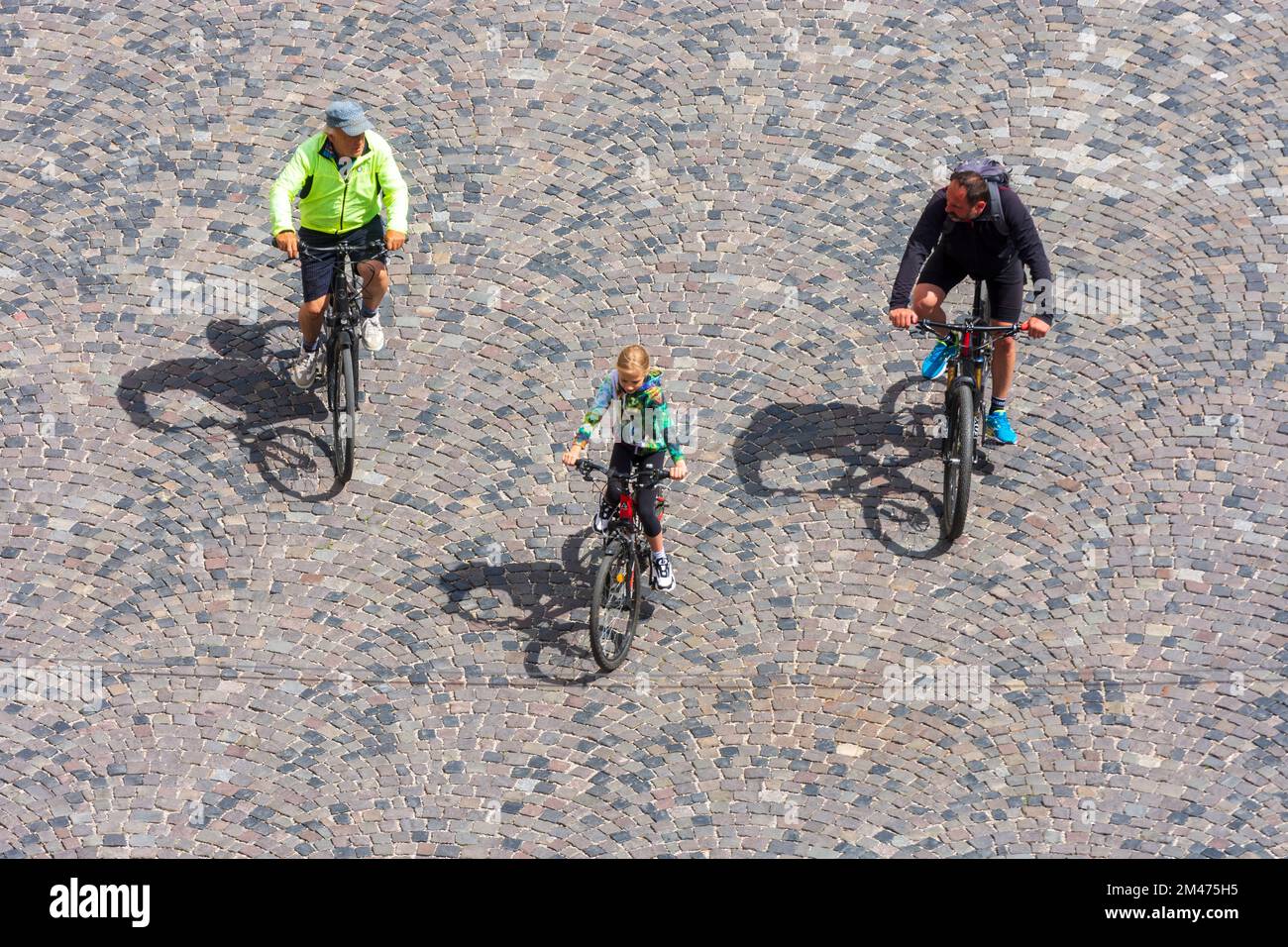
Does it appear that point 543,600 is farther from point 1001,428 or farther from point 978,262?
point 978,262

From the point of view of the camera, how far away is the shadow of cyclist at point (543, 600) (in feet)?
38.7

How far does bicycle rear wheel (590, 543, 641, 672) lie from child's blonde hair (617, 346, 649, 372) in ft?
3.39

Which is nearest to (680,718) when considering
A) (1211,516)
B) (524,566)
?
(524,566)

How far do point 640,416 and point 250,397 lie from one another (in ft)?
10.9

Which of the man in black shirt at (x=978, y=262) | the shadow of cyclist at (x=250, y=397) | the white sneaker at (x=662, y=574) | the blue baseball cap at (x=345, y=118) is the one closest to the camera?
the white sneaker at (x=662, y=574)

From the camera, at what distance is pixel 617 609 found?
1170 cm

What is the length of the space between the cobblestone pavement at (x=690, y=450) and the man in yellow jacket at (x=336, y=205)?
0.78 m

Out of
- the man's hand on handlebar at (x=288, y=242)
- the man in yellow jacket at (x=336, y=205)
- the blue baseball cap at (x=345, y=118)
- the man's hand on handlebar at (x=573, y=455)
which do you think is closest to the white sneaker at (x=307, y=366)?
the man in yellow jacket at (x=336, y=205)

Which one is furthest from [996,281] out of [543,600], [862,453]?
[543,600]

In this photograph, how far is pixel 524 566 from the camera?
12.3 metres

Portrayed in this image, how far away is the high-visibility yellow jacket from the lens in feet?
41.6

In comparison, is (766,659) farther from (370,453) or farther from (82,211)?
(82,211)

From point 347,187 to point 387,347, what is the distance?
4.73 feet

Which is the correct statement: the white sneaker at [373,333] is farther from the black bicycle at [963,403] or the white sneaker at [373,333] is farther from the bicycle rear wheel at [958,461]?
the bicycle rear wheel at [958,461]
